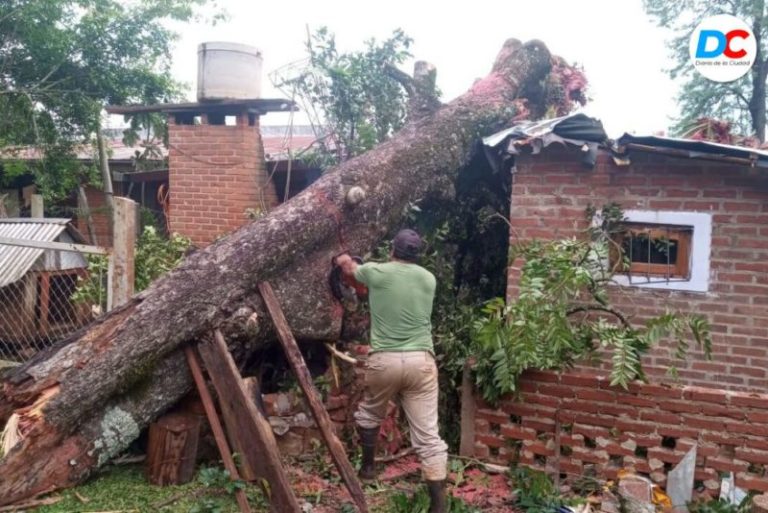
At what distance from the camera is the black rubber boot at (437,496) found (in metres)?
3.62

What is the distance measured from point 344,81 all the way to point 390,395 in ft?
14.0

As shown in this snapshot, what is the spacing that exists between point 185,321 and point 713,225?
4.08 meters

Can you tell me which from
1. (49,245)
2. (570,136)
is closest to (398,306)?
(570,136)

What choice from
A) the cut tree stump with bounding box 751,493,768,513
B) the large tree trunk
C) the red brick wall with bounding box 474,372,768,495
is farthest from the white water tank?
the cut tree stump with bounding box 751,493,768,513

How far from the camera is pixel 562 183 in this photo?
17.0 feet

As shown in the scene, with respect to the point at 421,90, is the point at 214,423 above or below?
below

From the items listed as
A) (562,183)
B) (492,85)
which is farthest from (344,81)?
(562,183)

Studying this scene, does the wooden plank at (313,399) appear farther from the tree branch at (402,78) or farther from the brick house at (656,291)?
the tree branch at (402,78)

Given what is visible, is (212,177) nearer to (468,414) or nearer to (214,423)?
(214,423)

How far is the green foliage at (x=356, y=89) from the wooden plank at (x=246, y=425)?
3.55m

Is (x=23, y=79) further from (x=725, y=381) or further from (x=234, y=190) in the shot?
(x=725, y=381)

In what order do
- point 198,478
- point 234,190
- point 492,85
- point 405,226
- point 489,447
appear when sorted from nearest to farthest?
point 198,478 < point 489,447 < point 405,226 < point 492,85 < point 234,190

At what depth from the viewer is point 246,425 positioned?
148 inches

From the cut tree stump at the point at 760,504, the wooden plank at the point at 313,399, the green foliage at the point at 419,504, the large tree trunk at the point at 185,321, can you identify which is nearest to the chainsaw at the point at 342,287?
the large tree trunk at the point at 185,321
